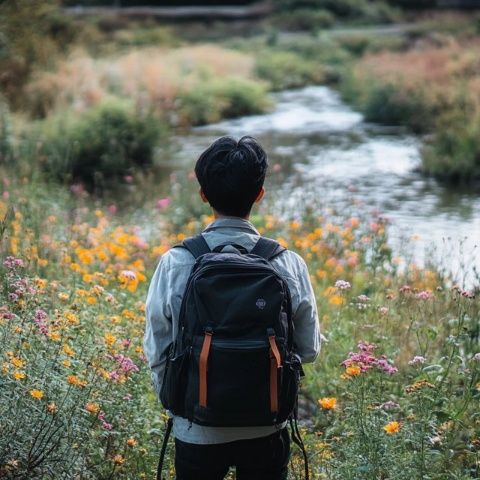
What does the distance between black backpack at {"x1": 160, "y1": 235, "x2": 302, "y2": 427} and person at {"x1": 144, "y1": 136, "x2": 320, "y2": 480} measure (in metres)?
0.10

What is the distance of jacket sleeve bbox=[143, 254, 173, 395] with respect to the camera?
2.48m

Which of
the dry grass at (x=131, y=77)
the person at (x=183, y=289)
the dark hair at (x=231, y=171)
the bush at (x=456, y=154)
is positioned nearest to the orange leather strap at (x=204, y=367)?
the person at (x=183, y=289)

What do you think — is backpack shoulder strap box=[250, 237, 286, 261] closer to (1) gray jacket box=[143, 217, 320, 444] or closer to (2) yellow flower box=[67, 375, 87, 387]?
(1) gray jacket box=[143, 217, 320, 444]

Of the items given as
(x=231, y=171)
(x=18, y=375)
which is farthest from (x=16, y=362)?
(x=231, y=171)

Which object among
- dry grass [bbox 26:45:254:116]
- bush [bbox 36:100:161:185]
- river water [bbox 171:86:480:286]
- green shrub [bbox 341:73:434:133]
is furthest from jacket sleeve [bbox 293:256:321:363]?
green shrub [bbox 341:73:434:133]

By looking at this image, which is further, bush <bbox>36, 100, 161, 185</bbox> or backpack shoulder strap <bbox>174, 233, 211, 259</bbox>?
bush <bbox>36, 100, 161, 185</bbox>

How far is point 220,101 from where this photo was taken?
20219 mm

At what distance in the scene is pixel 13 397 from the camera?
9.90 ft

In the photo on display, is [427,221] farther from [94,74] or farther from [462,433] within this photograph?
[94,74]

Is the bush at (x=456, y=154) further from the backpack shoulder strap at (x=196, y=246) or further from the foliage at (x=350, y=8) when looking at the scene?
the foliage at (x=350, y=8)

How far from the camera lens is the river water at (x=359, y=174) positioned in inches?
362

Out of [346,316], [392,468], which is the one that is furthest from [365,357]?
[346,316]

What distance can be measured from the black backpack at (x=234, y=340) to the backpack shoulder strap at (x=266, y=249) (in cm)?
11

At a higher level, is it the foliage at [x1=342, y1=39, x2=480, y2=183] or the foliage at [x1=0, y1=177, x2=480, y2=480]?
the foliage at [x1=0, y1=177, x2=480, y2=480]
